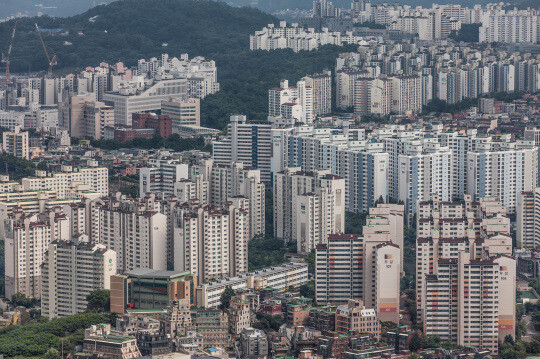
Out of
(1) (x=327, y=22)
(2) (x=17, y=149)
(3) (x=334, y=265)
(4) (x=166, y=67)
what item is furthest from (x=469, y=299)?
(1) (x=327, y=22)

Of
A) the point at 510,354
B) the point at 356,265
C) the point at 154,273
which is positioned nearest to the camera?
the point at 510,354

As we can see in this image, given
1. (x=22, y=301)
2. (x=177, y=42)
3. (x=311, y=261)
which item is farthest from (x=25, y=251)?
(x=177, y=42)

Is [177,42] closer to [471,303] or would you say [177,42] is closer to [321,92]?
[321,92]

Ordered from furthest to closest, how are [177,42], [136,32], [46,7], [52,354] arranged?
[46,7] < [136,32] < [177,42] < [52,354]

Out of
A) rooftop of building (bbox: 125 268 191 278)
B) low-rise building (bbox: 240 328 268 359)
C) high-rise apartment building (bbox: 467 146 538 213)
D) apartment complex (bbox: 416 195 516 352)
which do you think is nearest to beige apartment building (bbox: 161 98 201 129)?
high-rise apartment building (bbox: 467 146 538 213)

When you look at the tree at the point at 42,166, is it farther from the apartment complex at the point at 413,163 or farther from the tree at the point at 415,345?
the tree at the point at 415,345

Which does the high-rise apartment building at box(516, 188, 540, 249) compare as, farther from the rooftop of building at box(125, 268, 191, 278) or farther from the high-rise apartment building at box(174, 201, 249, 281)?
the rooftop of building at box(125, 268, 191, 278)

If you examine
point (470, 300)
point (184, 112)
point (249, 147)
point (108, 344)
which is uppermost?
point (184, 112)

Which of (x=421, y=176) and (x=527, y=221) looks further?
(x=421, y=176)
